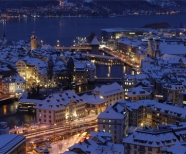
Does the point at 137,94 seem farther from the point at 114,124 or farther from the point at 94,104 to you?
the point at 114,124

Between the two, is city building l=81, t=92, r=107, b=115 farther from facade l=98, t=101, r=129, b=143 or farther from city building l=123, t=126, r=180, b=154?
city building l=123, t=126, r=180, b=154

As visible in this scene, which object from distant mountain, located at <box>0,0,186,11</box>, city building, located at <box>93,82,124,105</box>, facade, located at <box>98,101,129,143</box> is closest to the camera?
facade, located at <box>98,101,129,143</box>

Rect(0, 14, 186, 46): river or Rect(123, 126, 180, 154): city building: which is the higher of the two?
Rect(123, 126, 180, 154): city building

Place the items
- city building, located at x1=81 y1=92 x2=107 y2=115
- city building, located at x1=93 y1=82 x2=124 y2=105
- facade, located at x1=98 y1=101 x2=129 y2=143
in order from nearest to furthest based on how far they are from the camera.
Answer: facade, located at x1=98 y1=101 x2=129 y2=143 < city building, located at x1=81 y1=92 x2=107 y2=115 < city building, located at x1=93 y1=82 x2=124 y2=105

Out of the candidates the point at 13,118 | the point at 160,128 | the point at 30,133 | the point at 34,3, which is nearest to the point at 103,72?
the point at 13,118

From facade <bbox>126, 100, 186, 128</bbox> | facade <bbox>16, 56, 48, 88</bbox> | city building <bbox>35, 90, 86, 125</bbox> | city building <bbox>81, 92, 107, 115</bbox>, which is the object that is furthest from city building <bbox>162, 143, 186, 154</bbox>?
facade <bbox>16, 56, 48, 88</bbox>
